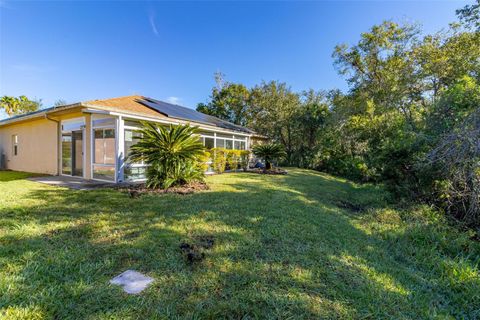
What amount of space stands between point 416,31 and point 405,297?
19.0 m

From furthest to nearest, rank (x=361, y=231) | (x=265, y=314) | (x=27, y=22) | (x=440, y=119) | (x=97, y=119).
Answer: (x=27, y=22) → (x=97, y=119) → (x=440, y=119) → (x=361, y=231) → (x=265, y=314)

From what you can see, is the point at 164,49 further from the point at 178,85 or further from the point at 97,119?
the point at 97,119

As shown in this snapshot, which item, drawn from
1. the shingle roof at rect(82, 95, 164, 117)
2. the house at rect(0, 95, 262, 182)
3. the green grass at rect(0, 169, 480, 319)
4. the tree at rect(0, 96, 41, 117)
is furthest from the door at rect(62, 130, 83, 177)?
the tree at rect(0, 96, 41, 117)

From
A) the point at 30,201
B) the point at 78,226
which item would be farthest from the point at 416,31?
the point at 30,201

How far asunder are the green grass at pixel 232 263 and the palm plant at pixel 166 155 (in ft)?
6.20

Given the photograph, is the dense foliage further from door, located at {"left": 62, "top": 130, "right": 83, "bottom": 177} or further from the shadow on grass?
the shadow on grass

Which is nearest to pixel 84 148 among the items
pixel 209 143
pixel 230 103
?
pixel 209 143

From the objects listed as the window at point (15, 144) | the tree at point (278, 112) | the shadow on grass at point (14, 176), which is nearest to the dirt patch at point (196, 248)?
the shadow on grass at point (14, 176)

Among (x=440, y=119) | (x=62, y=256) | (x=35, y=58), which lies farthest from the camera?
(x=35, y=58)

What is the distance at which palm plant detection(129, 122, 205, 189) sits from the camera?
22.8 ft

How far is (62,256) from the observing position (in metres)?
2.74

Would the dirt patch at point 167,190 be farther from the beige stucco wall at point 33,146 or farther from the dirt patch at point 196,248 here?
the beige stucco wall at point 33,146

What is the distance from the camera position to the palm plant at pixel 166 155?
22.8ft

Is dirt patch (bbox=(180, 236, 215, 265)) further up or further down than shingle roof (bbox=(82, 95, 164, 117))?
further down
